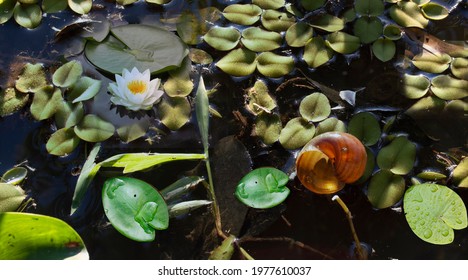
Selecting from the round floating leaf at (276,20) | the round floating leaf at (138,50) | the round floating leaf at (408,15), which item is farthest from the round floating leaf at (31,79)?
the round floating leaf at (408,15)

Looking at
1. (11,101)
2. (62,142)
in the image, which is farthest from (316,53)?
(11,101)

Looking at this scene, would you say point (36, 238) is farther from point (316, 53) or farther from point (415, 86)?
point (415, 86)

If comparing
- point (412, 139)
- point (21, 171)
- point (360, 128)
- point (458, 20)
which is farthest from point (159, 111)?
point (458, 20)

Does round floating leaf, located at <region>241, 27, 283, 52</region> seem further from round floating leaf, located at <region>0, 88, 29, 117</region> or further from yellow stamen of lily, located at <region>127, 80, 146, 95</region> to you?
round floating leaf, located at <region>0, 88, 29, 117</region>

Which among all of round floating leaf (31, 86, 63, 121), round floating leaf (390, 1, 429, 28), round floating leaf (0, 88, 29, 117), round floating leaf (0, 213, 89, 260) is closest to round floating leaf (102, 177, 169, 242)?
round floating leaf (0, 213, 89, 260)

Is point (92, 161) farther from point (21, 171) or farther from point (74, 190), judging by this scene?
point (21, 171)

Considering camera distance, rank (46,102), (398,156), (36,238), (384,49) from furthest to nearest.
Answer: (384,49) → (46,102) → (398,156) → (36,238)
